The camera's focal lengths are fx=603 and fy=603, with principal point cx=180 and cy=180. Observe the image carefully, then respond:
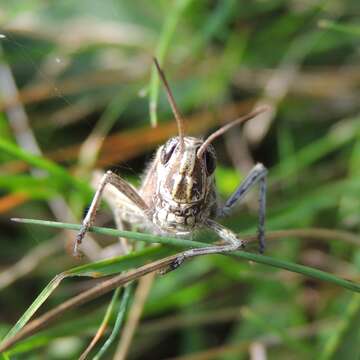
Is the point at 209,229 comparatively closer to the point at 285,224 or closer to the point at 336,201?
the point at 285,224

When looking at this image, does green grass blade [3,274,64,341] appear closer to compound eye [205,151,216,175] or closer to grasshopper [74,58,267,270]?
grasshopper [74,58,267,270]

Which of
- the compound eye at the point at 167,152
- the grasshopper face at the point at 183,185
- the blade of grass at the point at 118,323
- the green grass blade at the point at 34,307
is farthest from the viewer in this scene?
the compound eye at the point at 167,152

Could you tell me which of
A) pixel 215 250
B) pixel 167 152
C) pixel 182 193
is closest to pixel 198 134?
pixel 167 152

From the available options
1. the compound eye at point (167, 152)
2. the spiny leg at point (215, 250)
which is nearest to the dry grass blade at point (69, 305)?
the spiny leg at point (215, 250)

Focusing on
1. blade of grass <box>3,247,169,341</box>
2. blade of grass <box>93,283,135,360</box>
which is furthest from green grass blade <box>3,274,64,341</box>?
blade of grass <box>93,283,135,360</box>

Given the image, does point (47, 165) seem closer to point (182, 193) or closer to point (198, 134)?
point (182, 193)

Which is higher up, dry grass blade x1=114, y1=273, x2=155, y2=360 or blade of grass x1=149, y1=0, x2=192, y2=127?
blade of grass x1=149, y1=0, x2=192, y2=127

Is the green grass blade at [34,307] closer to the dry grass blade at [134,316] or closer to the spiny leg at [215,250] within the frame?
the spiny leg at [215,250]
